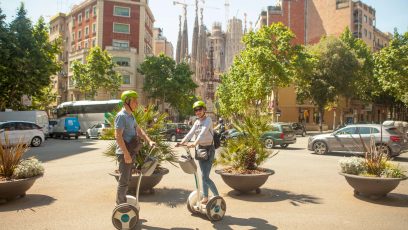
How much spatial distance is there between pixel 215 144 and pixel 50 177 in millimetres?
5936

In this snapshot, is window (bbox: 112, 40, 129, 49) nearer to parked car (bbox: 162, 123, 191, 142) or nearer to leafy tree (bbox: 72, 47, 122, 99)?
leafy tree (bbox: 72, 47, 122, 99)

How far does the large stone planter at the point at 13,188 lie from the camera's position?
21.6ft

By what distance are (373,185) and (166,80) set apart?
45.9 metres

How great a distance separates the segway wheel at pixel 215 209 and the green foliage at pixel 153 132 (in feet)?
7.34

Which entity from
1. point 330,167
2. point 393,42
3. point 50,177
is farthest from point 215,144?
point 393,42

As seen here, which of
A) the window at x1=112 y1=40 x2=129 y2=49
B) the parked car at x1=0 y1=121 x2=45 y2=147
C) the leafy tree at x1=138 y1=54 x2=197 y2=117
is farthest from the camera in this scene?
the window at x1=112 y1=40 x2=129 y2=49

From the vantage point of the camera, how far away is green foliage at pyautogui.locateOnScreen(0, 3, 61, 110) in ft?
84.3

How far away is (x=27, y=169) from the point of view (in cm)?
697

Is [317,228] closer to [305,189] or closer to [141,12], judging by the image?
[305,189]

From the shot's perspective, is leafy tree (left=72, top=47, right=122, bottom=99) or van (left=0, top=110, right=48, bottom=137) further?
leafy tree (left=72, top=47, right=122, bottom=99)

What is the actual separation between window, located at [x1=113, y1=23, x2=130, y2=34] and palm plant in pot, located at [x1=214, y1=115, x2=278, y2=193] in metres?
49.3

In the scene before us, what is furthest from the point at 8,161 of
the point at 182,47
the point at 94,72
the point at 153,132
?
the point at 182,47

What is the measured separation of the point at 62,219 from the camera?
5832mm

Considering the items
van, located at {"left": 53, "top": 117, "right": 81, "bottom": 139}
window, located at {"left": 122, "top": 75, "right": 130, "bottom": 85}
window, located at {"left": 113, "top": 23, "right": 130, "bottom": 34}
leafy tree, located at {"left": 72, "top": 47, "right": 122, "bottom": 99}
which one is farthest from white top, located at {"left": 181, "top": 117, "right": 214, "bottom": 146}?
window, located at {"left": 113, "top": 23, "right": 130, "bottom": 34}
